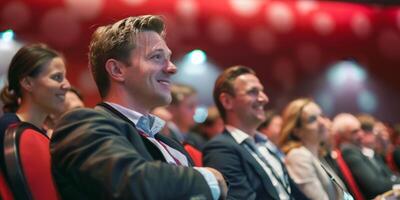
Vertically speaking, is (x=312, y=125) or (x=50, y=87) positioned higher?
(x=50, y=87)

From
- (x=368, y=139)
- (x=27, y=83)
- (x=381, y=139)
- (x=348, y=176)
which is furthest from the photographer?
(x=381, y=139)

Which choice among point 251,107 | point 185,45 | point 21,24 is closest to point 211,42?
point 185,45

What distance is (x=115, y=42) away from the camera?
1663 mm

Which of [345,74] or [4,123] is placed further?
[345,74]

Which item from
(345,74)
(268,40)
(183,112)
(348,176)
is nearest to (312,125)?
(348,176)

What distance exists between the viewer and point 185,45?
19.2 feet

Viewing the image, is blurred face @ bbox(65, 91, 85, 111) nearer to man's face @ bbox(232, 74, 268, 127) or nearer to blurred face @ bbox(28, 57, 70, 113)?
blurred face @ bbox(28, 57, 70, 113)

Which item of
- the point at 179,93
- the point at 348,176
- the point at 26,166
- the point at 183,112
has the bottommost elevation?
the point at 348,176

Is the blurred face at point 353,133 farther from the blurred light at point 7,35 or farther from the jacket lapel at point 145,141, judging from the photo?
the jacket lapel at point 145,141

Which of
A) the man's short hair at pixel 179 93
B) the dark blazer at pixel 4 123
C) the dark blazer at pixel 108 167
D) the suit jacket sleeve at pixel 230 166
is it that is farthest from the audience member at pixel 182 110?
the dark blazer at pixel 108 167

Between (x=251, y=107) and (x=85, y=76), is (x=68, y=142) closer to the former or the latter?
(x=251, y=107)

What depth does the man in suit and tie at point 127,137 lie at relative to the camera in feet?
4.27

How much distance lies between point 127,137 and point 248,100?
171 centimetres

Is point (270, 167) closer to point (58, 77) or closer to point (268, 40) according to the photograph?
point (58, 77)
